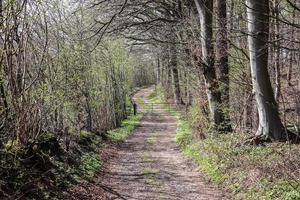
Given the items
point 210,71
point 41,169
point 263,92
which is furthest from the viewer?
point 210,71

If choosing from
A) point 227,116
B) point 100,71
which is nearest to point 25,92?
point 227,116

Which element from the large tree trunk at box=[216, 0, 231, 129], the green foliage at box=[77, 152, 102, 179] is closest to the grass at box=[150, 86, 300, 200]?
the large tree trunk at box=[216, 0, 231, 129]

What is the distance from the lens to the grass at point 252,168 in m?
7.45

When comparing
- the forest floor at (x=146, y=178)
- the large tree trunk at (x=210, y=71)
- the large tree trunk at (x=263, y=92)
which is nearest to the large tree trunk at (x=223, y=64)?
the large tree trunk at (x=210, y=71)

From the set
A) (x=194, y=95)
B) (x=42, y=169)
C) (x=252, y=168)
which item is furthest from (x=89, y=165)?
(x=194, y=95)

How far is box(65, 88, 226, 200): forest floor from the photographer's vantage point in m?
9.22

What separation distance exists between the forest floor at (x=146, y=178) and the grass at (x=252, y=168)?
1.31ft

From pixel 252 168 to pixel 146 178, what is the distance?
10.6 ft

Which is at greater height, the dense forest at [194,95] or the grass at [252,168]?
the dense forest at [194,95]

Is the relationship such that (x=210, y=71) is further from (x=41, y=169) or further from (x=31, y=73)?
(x=41, y=169)

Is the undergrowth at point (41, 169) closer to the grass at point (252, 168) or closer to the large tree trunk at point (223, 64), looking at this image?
the grass at point (252, 168)

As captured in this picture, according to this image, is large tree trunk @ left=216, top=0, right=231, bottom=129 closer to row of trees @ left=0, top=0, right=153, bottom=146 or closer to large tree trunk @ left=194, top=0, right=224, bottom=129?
large tree trunk @ left=194, top=0, right=224, bottom=129

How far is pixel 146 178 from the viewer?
1110 cm

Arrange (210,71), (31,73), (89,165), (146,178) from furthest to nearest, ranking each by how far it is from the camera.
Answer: (210,71)
(89,165)
(146,178)
(31,73)
